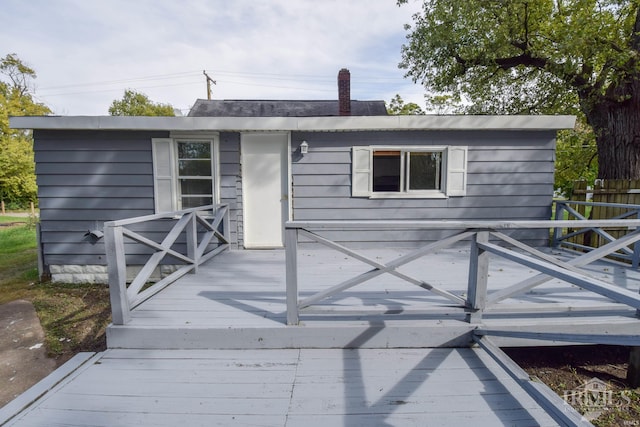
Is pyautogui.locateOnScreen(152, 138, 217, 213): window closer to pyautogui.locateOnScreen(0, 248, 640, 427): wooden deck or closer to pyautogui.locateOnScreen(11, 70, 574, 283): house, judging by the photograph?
pyautogui.locateOnScreen(11, 70, 574, 283): house

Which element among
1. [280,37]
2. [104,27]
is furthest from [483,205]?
[104,27]

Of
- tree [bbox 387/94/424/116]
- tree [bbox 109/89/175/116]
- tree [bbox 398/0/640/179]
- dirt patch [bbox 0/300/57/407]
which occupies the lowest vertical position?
dirt patch [bbox 0/300/57/407]

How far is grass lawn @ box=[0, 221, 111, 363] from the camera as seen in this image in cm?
359

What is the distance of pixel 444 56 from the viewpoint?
28.9 ft

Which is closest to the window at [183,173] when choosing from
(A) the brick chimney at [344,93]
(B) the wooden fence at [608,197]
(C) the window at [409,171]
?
(C) the window at [409,171]

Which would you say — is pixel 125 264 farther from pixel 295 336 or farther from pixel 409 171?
pixel 409 171

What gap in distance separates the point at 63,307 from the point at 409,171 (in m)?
5.81

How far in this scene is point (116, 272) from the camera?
7.41 feet

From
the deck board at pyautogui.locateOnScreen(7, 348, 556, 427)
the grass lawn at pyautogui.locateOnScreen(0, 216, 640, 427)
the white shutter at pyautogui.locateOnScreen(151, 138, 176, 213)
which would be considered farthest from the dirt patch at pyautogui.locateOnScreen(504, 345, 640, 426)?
the white shutter at pyautogui.locateOnScreen(151, 138, 176, 213)

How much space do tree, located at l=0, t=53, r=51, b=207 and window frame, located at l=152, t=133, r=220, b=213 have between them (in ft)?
56.5

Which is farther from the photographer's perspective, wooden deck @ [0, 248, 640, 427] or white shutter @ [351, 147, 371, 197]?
white shutter @ [351, 147, 371, 197]

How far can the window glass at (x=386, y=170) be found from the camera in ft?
16.2

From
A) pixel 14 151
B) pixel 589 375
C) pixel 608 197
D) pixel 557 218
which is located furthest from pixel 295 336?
pixel 14 151

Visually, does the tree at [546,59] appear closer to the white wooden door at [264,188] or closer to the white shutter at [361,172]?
the white shutter at [361,172]
